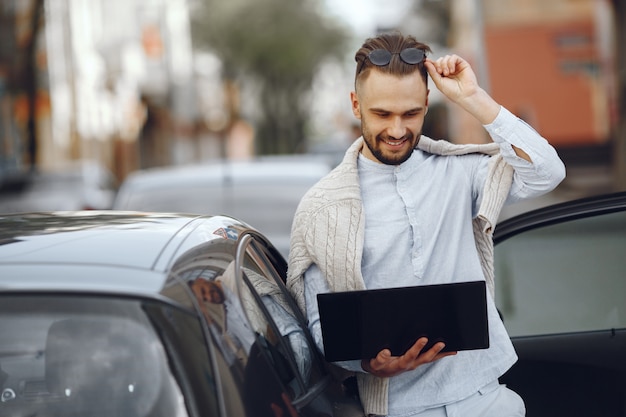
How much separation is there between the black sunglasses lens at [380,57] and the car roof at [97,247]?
64 cm

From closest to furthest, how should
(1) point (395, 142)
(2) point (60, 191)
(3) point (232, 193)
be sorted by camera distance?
(1) point (395, 142)
(3) point (232, 193)
(2) point (60, 191)

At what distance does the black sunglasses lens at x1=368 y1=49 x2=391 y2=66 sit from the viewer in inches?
138

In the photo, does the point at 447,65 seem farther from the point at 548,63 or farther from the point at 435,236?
the point at 548,63

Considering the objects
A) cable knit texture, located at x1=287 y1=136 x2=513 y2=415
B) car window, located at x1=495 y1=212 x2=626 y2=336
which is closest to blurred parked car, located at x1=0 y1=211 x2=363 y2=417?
cable knit texture, located at x1=287 y1=136 x2=513 y2=415

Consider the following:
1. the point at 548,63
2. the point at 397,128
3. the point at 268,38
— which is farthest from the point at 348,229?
the point at 268,38

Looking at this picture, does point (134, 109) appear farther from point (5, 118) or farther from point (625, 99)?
point (625, 99)

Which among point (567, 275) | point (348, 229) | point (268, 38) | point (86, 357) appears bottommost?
point (567, 275)

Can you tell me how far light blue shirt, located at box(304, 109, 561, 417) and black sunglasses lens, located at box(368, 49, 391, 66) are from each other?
31 cm

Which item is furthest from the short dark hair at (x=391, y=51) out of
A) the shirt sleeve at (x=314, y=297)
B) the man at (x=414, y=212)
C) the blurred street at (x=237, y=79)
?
the blurred street at (x=237, y=79)

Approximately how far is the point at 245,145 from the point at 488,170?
239 ft

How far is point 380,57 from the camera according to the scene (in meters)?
3.51

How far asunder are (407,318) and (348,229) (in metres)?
0.34

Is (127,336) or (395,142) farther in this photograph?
(395,142)

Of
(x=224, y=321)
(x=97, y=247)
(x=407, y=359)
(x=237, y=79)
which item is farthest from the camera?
(x=237, y=79)
